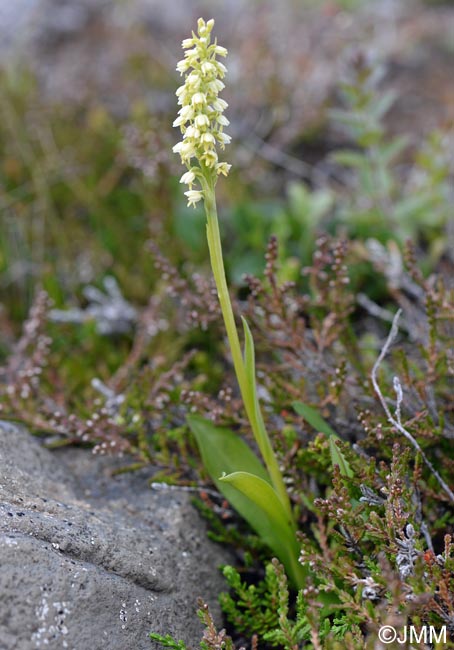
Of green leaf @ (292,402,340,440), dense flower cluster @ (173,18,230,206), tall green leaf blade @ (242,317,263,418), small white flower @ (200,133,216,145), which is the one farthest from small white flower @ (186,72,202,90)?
green leaf @ (292,402,340,440)

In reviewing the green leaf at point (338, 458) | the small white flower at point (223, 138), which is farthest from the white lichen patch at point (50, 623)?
the small white flower at point (223, 138)

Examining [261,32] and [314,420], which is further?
[261,32]

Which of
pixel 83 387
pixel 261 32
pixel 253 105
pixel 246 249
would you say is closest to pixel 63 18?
pixel 261 32

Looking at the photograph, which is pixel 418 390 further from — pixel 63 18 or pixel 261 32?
pixel 63 18

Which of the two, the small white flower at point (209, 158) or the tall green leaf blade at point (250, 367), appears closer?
the small white flower at point (209, 158)

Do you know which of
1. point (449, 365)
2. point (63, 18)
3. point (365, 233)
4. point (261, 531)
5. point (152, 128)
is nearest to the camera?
point (261, 531)

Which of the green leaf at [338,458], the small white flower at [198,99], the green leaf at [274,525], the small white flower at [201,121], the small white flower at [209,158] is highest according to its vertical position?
the small white flower at [198,99]

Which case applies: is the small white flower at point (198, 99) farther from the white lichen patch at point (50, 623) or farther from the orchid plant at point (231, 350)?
the white lichen patch at point (50, 623)

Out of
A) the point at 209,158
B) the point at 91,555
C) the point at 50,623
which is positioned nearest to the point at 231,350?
the point at 209,158
